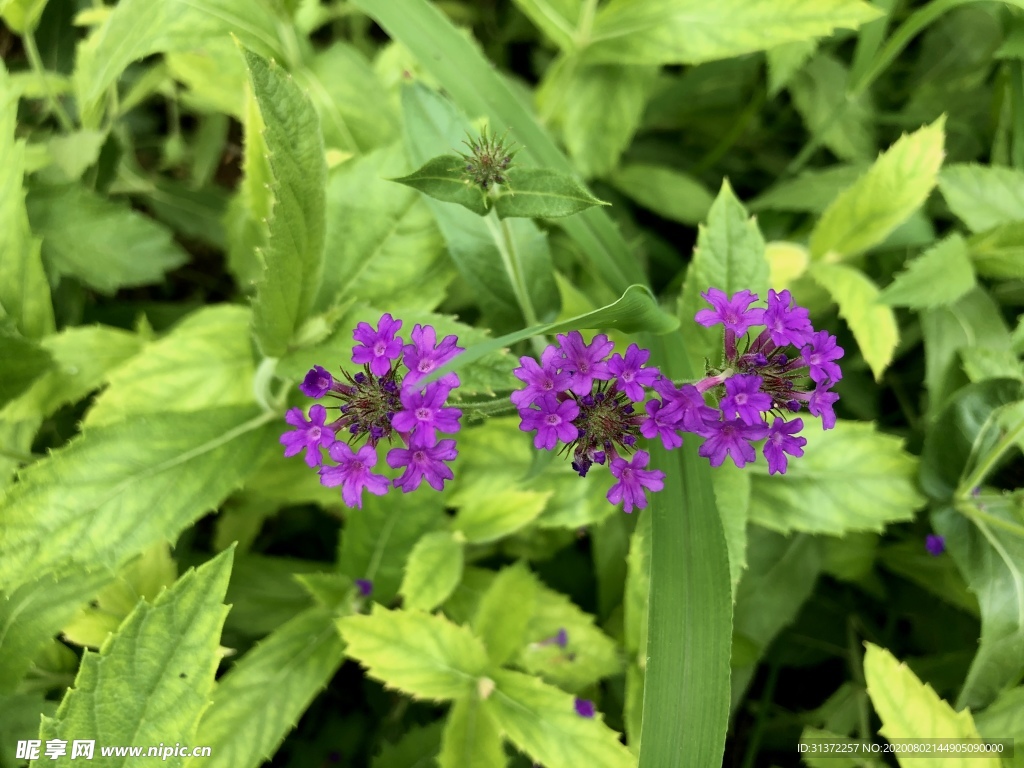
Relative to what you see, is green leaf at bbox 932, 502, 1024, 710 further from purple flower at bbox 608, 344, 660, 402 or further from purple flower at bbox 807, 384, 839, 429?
purple flower at bbox 608, 344, 660, 402

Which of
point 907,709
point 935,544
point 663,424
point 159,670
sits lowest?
point 907,709

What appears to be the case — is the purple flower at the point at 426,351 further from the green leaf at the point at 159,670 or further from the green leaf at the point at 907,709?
the green leaf at the point at 907,709

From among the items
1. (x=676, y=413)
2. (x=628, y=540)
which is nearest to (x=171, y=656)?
(x=676, y=413)

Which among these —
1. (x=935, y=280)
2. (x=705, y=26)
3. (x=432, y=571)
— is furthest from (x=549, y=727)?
(x=705, y=26)

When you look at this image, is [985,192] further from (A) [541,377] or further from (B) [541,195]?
(A) [541,377]

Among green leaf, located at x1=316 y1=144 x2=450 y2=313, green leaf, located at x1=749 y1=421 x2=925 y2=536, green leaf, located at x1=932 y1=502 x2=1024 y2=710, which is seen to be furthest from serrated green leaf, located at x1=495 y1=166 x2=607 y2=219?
green leaf, located at x1=932 y1=502 x2=1024 y2=710

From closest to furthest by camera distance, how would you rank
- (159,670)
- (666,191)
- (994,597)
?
(159,670)
(994,597)
(666,191)
